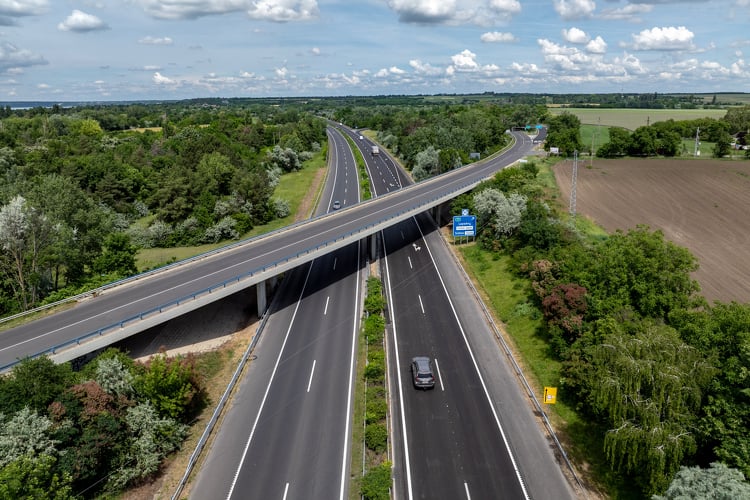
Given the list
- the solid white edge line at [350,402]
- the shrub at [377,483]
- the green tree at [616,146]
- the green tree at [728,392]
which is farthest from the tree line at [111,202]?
the green tree at [616,146]

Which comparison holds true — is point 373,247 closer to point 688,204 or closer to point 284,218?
point 284,218

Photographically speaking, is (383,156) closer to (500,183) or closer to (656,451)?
(500,183)

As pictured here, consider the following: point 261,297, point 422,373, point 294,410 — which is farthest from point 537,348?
point 261,297

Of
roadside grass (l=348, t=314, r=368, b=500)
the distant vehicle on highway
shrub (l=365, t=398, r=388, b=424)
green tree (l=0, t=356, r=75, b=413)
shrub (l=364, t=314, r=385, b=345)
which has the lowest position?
roadside grass (l=348, t=314, r=368, b=500)

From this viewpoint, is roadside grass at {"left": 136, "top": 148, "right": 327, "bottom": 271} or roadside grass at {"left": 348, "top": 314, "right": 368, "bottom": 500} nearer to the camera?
roadside grass at {"left": 348, "top": 314, "right": 368, "bottom": 500}

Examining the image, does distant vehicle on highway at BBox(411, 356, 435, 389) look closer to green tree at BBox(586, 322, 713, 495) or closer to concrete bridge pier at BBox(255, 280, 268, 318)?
green tree at BBox(586, 322, 713, 495)

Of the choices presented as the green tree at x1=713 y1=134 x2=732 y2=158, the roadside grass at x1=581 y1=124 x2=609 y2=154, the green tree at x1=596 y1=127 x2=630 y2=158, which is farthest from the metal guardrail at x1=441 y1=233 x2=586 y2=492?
the green tree at x1=713 y1=134 x2=732 y2=158

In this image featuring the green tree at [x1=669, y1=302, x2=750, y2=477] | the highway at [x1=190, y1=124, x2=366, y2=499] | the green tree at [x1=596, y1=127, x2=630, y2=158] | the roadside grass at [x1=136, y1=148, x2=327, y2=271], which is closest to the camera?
the green tree at [x1=669, y1=302, x2=750, y2=477]
